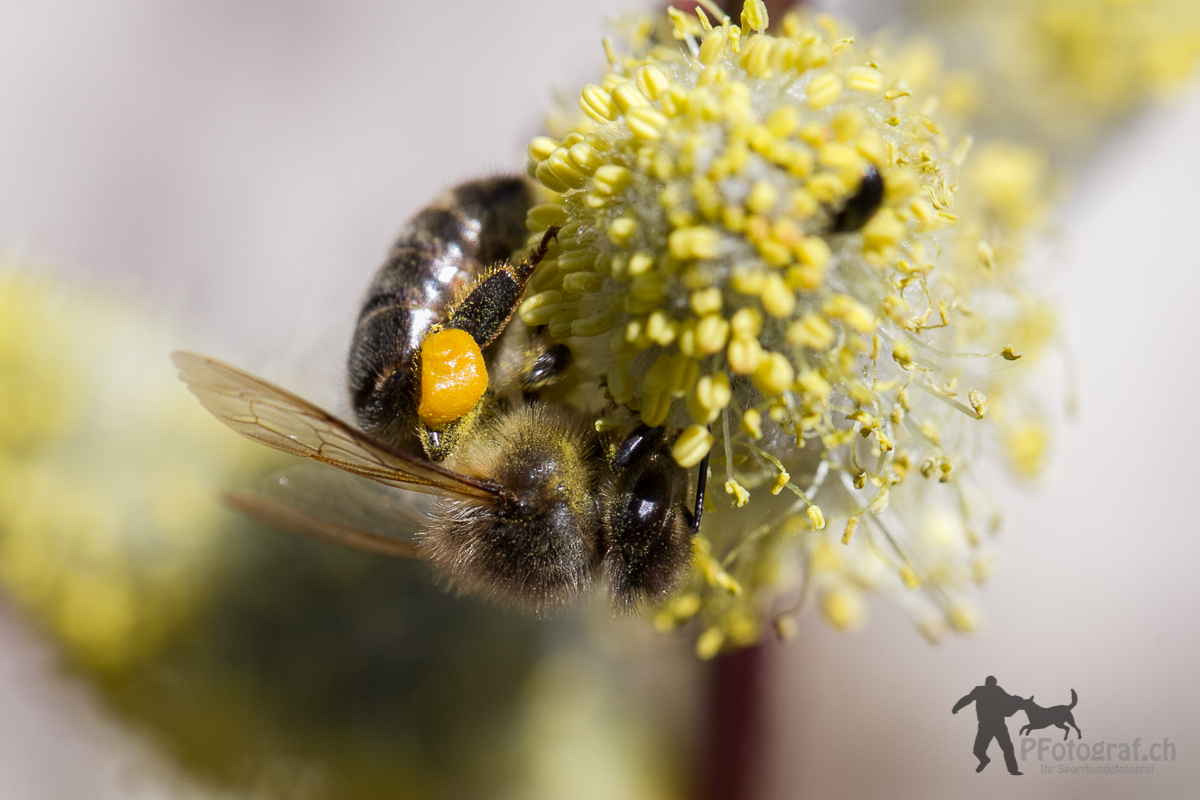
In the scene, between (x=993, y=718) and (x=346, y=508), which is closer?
(x=346, y=508)

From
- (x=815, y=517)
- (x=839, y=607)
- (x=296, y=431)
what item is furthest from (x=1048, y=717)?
(x=296, y=431)

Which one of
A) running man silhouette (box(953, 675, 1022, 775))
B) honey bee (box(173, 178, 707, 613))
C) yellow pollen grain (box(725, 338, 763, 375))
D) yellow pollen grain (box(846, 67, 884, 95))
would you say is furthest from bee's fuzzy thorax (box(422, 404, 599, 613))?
running man silhouette (box(953, 675, 1022, 775))

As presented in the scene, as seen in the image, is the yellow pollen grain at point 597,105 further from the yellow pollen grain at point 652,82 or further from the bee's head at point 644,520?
the bee's head at point 644,520

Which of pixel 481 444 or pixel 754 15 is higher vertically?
pixel 754 15

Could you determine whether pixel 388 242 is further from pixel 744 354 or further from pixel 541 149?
pixel 744 354

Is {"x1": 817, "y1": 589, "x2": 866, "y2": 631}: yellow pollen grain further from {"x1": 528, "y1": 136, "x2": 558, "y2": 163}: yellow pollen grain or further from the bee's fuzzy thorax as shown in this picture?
{"x1": 528, "y1": 136, "x2": 558, "y2": 163}: yellow pollen grain

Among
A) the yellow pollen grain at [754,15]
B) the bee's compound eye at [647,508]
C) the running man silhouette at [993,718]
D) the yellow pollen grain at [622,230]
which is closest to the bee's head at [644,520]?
the bee's compound eye at [647,508]

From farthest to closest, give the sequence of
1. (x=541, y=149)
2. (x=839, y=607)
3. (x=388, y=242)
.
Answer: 1. (x=388, y=242)
2. (x=839, y=607)
3. (x=541, y=149)
